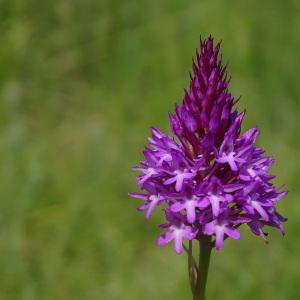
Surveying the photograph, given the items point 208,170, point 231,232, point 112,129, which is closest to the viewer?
point 231,232

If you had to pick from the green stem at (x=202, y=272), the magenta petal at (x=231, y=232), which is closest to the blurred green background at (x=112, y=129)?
the green stem at (x=202, y=272)

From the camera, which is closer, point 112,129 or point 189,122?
point 189,122

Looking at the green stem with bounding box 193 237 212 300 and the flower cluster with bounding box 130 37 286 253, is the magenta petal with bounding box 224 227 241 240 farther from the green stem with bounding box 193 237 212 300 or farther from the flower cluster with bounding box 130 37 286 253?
the green stem with bounding box 193 237 212 300

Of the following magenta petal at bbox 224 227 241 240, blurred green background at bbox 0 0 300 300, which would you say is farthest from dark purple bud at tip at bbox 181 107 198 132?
blurred green background at bbox 0 0 300 300

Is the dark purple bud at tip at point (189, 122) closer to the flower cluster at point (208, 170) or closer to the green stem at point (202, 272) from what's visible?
the flower cluster at point (208, 170)

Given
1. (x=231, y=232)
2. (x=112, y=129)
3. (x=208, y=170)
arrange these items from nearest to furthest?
(x=231, y=232) → (x=208, y=170) → (x=112, y=129)

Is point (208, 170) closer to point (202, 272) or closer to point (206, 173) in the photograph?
point (206, 173)

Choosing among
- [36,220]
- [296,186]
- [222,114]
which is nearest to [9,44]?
[36,220]

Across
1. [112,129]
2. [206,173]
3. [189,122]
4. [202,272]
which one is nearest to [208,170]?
[206,173]
